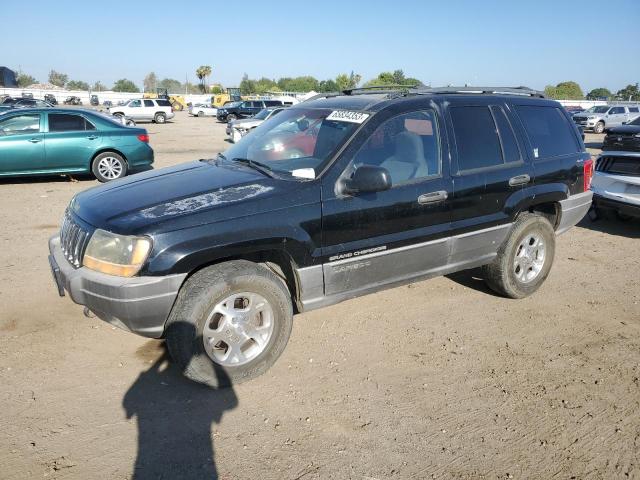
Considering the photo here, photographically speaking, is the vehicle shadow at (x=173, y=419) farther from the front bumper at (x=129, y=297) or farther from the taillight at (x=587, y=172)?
the taillight at (x=587, y=172)

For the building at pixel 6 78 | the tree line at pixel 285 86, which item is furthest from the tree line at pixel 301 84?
the building at pixel 6 78

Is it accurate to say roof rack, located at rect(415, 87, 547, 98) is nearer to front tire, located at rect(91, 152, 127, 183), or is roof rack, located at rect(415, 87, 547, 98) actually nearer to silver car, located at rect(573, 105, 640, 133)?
front tire, located at rect(91, 152, 127, 183)

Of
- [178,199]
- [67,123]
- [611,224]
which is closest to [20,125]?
[67,123]

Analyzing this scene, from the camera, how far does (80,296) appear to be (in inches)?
118

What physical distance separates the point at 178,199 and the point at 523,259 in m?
3.29

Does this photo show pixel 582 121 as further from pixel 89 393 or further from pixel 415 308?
pixel 89 393

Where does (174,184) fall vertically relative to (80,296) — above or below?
above

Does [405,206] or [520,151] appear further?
[520,151]

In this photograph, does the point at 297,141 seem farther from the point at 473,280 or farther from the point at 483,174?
the point at 473,280

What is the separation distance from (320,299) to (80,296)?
1.59m

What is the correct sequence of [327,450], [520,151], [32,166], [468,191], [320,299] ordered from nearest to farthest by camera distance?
[327,450] < [320,299] < [468,191] < [520,151] < [32,166]

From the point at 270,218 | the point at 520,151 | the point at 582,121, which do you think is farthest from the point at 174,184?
the point at 582,121

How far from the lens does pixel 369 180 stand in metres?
3.23

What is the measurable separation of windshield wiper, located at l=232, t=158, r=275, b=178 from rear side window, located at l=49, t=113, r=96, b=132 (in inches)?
279
